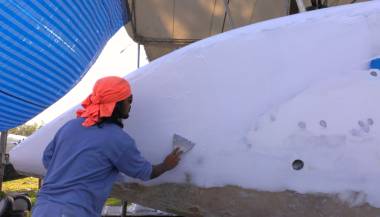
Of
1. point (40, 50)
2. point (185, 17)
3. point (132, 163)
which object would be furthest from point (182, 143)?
point (185, 17)

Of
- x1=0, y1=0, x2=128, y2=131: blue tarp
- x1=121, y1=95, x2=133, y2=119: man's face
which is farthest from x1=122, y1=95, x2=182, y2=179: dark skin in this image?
x1=0, y1=0, x2=128, y2=131: blue tarp

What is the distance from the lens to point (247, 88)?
198cm

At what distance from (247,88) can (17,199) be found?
2761 mm

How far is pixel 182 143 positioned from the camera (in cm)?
197

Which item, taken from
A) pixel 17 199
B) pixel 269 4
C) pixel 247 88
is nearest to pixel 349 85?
pixel 247 88

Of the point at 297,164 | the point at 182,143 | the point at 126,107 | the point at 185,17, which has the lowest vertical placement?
the point at 185,17

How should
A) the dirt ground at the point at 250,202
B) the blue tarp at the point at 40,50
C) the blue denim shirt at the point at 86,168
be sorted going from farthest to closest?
1. the blue tarp at the point at 40,50
2. the dirt ground at the point at 250,202
3. the blue denim shirt at the point at 86,168

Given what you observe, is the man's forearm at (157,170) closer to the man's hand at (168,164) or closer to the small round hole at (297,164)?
the man's hand at (168,164)

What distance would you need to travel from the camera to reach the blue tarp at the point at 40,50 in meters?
2.37

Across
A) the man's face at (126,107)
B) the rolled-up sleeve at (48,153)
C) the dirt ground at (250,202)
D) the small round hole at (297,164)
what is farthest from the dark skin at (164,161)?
the small round hole at (297,164)

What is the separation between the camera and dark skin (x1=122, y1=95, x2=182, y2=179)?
183cm

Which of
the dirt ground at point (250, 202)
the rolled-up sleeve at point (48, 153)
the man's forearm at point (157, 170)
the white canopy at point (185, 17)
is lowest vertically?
the white canopy at point (185, 17)

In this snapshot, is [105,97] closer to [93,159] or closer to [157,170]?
[93,159]

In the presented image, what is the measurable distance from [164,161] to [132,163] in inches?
6.8
